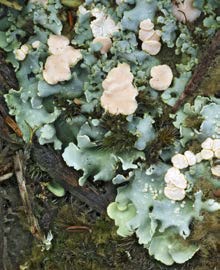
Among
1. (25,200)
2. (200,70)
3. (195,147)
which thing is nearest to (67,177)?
(25,200)

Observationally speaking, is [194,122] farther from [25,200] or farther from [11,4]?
[11,4]

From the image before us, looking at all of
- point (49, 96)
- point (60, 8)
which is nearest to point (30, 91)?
point (49, 96)

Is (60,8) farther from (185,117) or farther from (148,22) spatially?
(185,117)

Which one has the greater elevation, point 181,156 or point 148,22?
point 148,22

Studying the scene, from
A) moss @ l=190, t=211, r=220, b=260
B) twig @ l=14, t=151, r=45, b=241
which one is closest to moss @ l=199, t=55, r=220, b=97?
moss @ l=190, t=211, r=220, b=260

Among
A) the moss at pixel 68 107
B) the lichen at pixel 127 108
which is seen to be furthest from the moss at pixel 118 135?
the moss at pixel 68 107

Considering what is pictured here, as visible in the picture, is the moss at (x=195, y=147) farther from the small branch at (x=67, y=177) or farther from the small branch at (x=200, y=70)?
the small branch at (x=67, y=177)
